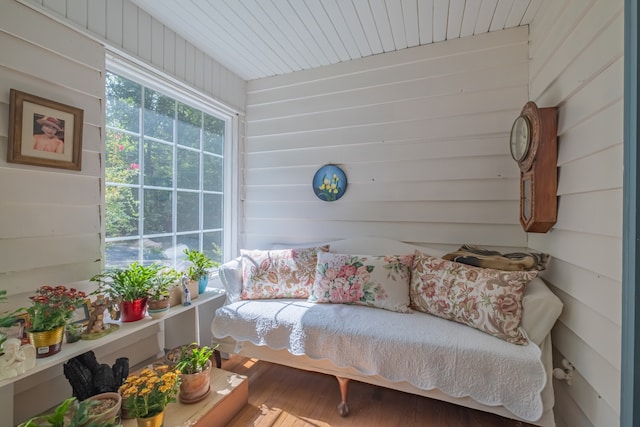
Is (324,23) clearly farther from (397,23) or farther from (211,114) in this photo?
(211,114)

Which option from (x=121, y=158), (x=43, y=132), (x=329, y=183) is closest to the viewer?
(x=43, y=132)

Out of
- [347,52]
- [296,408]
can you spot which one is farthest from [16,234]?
[347,52]

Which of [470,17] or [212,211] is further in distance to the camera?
[212,211]

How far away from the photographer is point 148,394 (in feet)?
3.84

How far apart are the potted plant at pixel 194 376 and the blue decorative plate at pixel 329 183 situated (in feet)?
4.98

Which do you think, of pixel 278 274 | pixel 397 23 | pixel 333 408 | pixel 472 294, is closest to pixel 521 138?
pixel 472 294

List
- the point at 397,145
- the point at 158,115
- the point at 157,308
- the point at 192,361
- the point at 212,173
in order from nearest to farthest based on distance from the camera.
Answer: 1. the point at 192,361
2. the point at 157,308
3. the point at 158,115
4. the point at 397,145
5. the point at 212,173

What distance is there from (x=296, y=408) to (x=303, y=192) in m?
1.69

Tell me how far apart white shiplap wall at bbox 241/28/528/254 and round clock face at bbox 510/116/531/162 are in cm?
25

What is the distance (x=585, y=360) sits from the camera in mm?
1177

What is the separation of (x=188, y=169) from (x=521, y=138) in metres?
2.45

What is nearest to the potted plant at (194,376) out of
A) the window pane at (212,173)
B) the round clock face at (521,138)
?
the window pane at (212,173)

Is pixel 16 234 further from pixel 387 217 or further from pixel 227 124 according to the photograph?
pixel 387 217

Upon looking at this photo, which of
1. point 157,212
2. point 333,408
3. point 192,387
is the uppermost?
point 157,212
